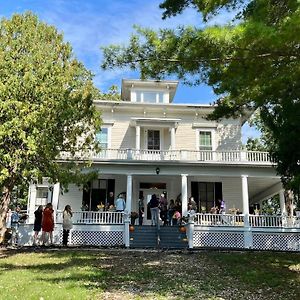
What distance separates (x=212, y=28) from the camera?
6.92 m

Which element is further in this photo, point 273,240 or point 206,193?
point 206,193

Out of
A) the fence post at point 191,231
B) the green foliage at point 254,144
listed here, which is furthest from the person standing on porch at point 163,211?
the green foliage at point 254,144

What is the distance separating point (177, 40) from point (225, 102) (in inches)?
114

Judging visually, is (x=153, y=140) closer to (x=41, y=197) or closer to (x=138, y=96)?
(x=138, y=96)

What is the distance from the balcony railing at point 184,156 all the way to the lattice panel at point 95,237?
397cm

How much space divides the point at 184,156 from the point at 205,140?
3376mm

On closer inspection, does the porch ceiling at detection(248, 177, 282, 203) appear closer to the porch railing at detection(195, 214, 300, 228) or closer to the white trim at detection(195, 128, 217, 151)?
the white trim at detection(195, 128, 217, 151)

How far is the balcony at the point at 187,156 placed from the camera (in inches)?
859

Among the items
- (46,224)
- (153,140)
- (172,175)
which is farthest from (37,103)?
(153,140)

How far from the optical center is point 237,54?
7.32 m

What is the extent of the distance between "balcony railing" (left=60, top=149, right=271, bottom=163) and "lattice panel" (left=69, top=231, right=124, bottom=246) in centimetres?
397

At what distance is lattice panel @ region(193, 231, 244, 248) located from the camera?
62.1ft

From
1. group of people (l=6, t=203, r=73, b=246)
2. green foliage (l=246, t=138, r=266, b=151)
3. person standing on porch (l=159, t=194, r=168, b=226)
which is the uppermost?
green foliage (l=246, t=138, r=266, b=151)

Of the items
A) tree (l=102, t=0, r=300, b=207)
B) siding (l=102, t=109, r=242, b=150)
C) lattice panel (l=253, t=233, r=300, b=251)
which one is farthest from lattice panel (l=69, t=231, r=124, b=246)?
tree (l=102, t=0, r=300, b=207)
